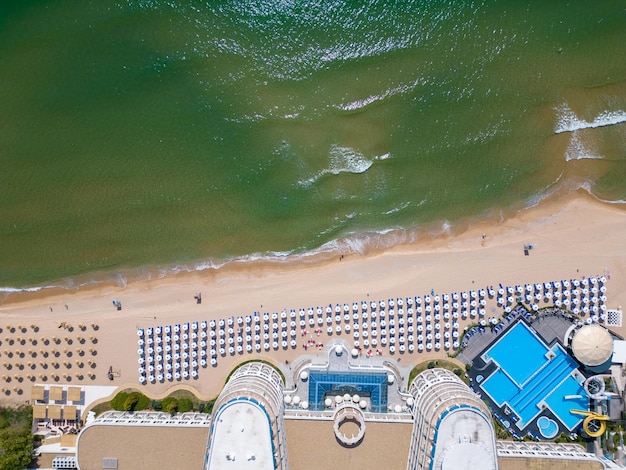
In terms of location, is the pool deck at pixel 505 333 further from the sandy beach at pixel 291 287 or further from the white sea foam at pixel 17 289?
the white sea foam at pixel 17 289

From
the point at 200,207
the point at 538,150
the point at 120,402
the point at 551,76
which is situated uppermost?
the point at 551,76

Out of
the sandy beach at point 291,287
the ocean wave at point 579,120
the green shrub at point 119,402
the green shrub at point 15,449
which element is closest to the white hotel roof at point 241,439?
the sandy beach at point 291,287

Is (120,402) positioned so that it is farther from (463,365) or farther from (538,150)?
(538,150)

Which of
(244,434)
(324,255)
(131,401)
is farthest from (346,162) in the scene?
(131,401)

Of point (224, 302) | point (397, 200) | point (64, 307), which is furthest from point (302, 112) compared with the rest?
point (64, 307)

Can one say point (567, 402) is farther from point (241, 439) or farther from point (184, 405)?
point (184, 405)
